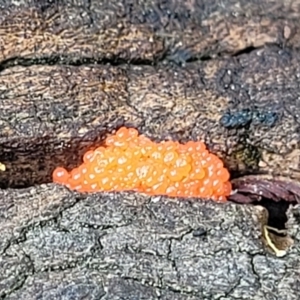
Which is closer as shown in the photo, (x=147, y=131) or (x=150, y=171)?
(x=150, y=171)

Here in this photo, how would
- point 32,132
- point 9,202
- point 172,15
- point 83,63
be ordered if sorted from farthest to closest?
point 172,15
point 83,63
point 32,132
point 9,202

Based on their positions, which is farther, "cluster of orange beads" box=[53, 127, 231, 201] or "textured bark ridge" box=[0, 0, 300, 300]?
"cluster of orange beads" box=[53, 127, 231, 201]

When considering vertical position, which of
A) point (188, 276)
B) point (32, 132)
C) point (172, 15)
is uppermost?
point (172, 15)

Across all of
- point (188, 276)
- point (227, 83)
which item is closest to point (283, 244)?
point (188, 276)

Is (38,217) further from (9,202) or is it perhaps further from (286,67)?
(286,67)
